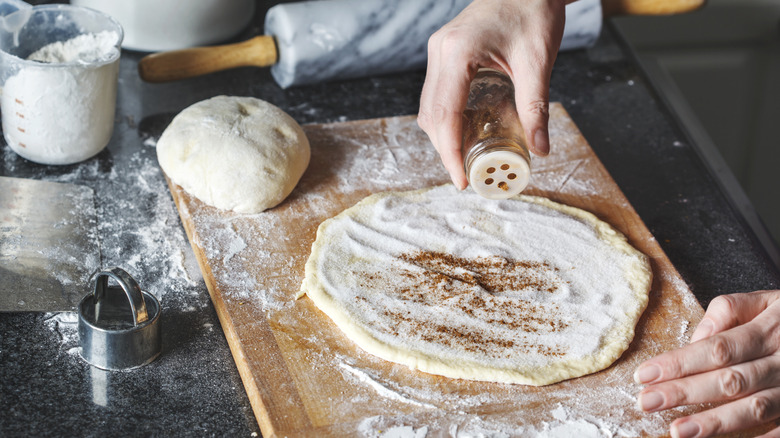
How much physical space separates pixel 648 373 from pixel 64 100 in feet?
3.82

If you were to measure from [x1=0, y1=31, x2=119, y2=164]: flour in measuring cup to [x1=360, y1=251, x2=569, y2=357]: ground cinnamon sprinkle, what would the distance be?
664 mm

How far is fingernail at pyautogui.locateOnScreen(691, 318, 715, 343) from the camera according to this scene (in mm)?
1236

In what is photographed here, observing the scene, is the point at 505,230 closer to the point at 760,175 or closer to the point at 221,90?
the point at 221,90

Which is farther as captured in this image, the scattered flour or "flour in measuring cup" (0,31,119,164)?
"flour in measuring cup" (0,31,119,164)

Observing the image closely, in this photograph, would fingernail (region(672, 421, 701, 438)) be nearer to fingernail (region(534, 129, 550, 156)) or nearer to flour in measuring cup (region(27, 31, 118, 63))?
fingernail (region(534, 129, 550, 156))

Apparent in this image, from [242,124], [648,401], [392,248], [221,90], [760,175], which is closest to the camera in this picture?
[648,401]

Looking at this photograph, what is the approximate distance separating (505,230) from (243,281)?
1.67 feet

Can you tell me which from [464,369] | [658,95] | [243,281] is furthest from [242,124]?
[658,95]

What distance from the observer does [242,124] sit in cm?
153

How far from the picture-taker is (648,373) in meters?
1.14

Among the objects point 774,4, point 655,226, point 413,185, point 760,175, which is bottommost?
point 760,175

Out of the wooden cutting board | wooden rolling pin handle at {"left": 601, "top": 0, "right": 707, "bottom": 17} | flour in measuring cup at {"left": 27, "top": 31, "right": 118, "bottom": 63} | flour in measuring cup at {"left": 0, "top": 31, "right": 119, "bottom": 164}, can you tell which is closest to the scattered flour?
the wooden cutting board

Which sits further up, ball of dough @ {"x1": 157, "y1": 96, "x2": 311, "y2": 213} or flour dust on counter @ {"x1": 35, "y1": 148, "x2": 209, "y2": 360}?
ball of dough @ {"x1": 157, "y1": 96, "x2": 311, "y2": 213}

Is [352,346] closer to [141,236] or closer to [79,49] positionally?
[141,236]
